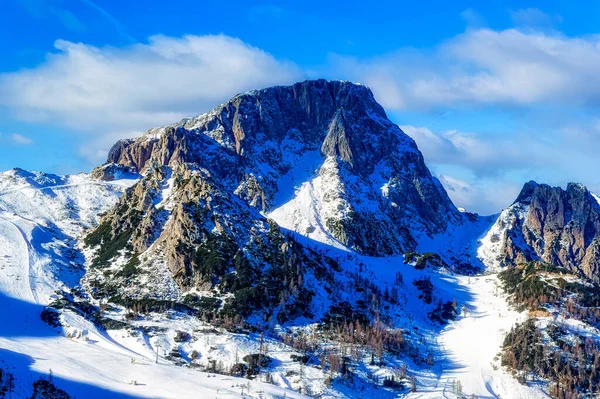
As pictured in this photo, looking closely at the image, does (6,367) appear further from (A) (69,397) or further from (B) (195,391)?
(B) (195,391)

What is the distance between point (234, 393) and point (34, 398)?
184ft

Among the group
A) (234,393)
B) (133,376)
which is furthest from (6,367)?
(234,393)

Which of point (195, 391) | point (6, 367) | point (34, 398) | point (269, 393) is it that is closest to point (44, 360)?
point (6, 367)

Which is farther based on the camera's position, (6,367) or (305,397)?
(305,397)

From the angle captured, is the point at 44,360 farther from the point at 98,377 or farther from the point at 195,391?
the point at 195,391

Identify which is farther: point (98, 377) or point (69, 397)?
point (98, 377)

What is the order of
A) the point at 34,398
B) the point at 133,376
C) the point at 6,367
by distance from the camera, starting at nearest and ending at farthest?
the point at 34,398 → the point at 6,367 → the point at 133,376

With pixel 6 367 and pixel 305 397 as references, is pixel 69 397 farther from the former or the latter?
pixel 305 397

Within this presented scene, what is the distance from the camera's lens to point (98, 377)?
188 meters

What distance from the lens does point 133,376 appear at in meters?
194

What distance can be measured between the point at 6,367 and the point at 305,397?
8858 cm

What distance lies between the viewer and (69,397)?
172m

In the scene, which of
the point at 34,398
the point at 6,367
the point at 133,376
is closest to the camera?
the point at 34,398

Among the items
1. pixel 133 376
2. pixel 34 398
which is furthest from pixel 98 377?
pixel 34 398
